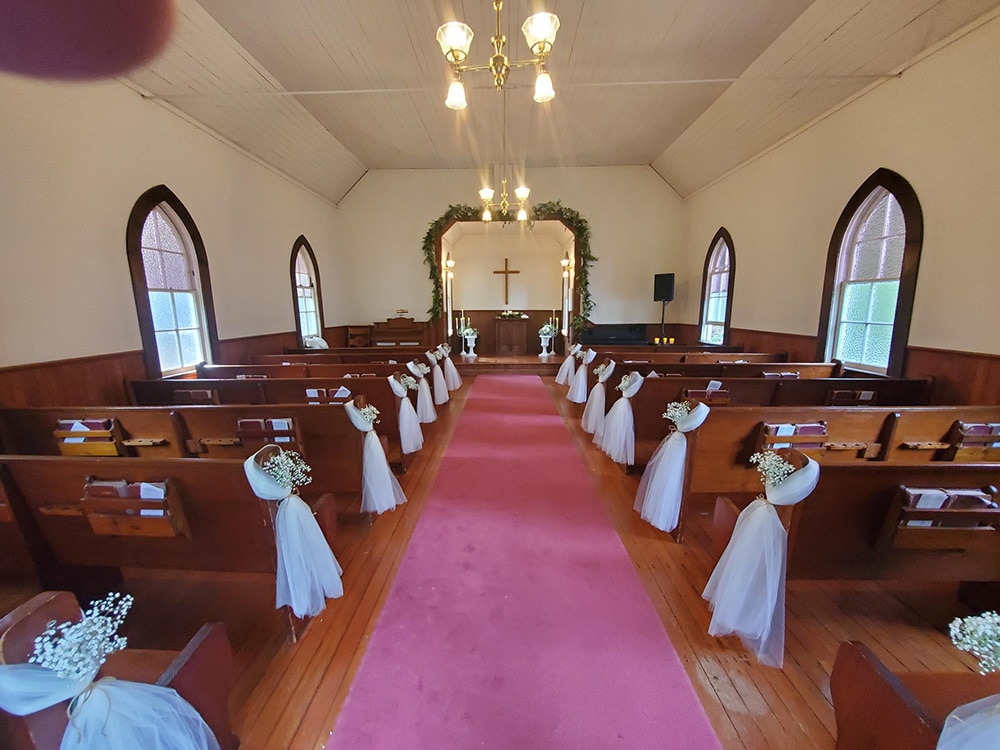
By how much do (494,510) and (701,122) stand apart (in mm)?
6422

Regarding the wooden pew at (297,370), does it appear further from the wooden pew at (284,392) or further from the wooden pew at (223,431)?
the wooden pew at (223,431)

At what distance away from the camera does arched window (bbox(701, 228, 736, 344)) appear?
6.71 metres

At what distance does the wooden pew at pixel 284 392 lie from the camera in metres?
3.44

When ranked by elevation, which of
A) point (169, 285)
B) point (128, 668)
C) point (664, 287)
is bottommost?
point (128, 668)

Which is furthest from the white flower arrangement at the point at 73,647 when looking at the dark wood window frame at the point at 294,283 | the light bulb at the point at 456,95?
the dark wood window frame at the point at 294,283

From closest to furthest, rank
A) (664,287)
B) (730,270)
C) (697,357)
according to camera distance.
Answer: (697,357) → (730,270) → (664,287)

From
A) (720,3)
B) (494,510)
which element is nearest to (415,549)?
(494,510)

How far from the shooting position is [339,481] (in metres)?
2.70

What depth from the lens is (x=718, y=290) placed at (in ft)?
24.1

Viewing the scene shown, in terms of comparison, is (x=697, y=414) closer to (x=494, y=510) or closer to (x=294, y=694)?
(x=494, y=510)

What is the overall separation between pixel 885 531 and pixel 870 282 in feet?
12.4

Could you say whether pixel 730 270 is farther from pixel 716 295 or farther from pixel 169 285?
pixel 169 285

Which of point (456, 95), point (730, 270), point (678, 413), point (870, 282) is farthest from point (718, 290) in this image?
point (456, 95)

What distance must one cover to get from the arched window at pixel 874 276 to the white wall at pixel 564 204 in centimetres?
422
